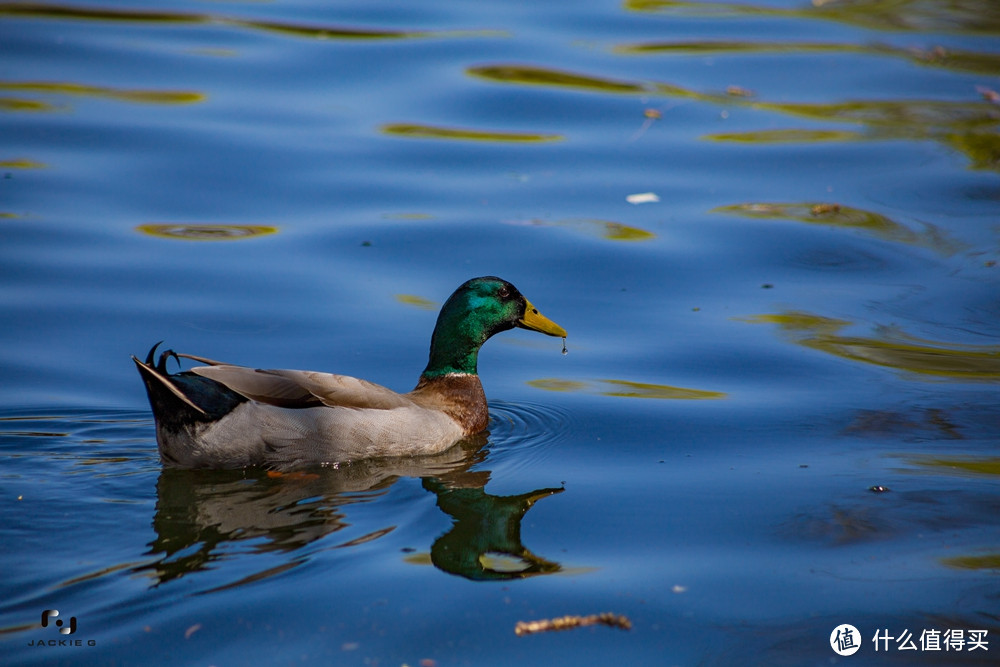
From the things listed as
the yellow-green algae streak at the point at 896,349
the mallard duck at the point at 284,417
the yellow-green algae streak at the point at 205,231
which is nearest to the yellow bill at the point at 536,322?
the mallard duck at the point at 284,417

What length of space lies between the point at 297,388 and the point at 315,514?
93cm

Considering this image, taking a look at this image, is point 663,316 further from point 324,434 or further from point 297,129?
point 297,129

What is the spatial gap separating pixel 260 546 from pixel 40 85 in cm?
936

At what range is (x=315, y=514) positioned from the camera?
532 centimetres

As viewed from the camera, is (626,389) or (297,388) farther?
(626,389)

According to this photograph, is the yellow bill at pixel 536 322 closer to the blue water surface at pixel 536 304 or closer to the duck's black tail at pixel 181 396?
the blue water surface at pixel 536 304

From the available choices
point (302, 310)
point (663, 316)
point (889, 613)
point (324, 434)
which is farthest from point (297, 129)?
point (889, 613)

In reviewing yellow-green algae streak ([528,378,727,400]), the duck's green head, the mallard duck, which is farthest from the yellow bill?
the mallard duck

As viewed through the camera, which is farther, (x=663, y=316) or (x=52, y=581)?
(x=663, y=316)

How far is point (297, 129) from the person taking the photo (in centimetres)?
1180

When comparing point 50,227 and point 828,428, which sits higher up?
point 50,227

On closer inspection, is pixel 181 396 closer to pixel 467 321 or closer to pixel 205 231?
pixel 467 321

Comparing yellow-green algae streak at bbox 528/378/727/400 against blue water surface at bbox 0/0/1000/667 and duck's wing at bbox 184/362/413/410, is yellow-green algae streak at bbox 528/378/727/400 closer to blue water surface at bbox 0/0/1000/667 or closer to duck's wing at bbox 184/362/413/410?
blue water surface at bbox 0/0/1000/667

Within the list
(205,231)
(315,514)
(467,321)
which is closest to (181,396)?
(315,514)
